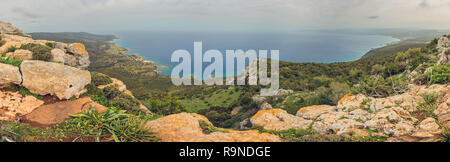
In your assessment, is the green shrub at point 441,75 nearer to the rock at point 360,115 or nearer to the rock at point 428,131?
the rock at point 360,115

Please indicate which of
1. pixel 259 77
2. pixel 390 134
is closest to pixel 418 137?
pixel 390 134

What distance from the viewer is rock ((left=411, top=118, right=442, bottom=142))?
4980 millimetres

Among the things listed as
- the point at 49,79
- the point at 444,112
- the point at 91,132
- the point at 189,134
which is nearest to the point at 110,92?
the point at 49,79

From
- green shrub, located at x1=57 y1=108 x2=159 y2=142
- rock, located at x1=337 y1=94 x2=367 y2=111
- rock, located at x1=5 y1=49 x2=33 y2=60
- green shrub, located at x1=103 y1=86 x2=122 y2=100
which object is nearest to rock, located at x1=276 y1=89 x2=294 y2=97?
rock, located at x1=337 y1=94 x2=367 y2=111

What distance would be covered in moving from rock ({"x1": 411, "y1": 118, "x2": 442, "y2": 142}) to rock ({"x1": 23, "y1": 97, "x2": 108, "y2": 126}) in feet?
32.7

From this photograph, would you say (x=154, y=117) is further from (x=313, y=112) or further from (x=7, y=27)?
(x=7, y=27)

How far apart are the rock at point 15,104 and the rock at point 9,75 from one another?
48 cm

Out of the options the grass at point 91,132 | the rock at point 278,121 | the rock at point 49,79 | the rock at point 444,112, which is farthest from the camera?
the rock at point 278,121

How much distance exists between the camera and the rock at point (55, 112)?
5.78 m

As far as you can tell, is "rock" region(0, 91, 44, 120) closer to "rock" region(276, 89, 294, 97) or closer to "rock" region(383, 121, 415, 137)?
"rock" region(383, 121, 415, 137)

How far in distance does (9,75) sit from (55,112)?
8.47ft

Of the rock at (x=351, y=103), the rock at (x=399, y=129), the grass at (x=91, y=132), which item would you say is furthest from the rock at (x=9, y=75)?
the rock at (x=351, y=103)

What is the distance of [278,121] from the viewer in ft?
35.3

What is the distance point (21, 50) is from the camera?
9.84 m
